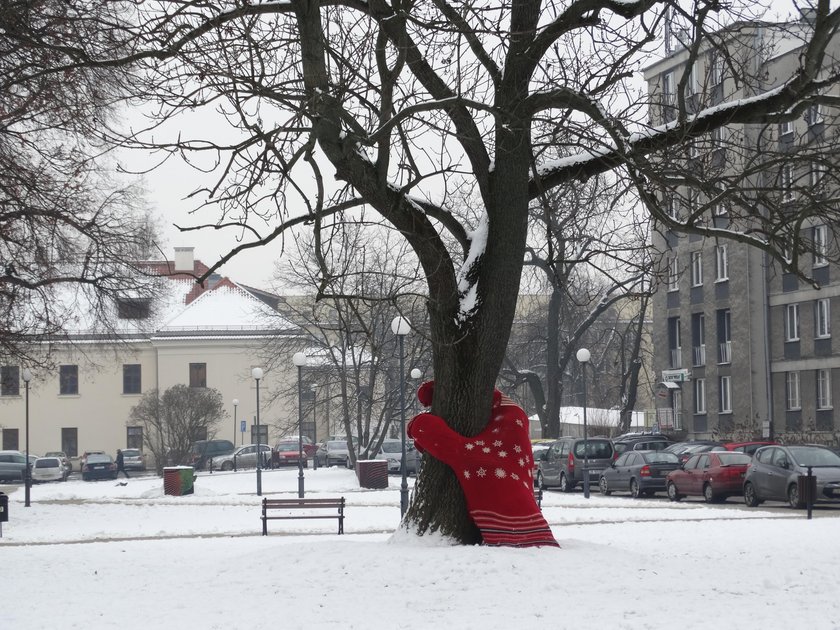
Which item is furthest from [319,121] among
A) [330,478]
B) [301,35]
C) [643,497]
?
[330,478]

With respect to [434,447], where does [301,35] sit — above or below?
above

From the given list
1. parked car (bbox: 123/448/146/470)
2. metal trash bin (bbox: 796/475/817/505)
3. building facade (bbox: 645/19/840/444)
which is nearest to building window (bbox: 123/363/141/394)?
parked car (bbox: 123/448/146/470)

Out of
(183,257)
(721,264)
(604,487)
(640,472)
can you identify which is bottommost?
(604,487)

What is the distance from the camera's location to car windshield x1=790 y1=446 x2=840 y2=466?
1075 inches

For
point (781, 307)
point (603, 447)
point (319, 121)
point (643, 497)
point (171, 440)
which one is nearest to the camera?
point (319, 121)

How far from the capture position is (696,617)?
1004 centimetres

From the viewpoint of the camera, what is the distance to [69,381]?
77938mm

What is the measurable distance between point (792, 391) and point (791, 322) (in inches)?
114

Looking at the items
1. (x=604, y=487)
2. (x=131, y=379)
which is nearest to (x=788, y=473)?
(x=604, y=487)

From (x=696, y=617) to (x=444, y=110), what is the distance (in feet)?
21.3

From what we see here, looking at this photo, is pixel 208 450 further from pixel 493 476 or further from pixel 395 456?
pixel 493 476

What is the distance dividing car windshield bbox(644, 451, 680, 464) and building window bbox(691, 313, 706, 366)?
2121 cm

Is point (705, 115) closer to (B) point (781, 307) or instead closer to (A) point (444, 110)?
(A) point (444, 110)

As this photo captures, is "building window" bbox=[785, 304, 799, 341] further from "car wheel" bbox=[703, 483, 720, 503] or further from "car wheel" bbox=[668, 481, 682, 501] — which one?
"car wheel" bbox=[703, 483, 720, 503]
